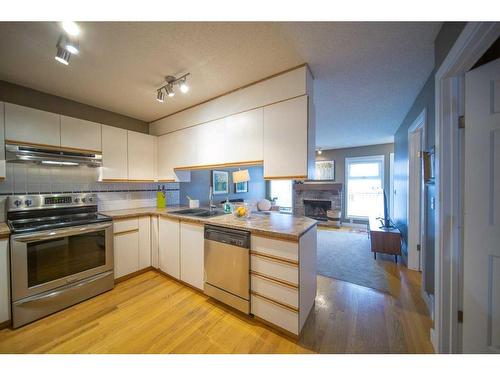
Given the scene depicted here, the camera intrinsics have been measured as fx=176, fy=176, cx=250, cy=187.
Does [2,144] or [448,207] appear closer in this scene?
[448,207]

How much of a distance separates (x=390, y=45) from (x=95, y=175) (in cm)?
363

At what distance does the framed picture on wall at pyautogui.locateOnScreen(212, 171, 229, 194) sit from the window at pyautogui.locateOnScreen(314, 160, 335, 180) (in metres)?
3.37

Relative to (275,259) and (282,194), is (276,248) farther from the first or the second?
(282,194)

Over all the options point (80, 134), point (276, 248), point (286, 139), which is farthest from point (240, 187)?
point (276, 248)

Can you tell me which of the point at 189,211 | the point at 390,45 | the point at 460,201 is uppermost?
the point at 390,45

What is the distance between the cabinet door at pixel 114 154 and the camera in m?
2.39

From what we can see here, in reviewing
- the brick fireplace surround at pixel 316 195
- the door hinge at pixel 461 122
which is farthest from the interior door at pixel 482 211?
the brick fireplace surround at pixel 316 195

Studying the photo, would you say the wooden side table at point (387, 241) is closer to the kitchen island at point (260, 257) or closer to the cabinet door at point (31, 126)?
the kitchen island at point (260, 257)

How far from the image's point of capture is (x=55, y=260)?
1.75 meters

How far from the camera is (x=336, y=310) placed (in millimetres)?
1775

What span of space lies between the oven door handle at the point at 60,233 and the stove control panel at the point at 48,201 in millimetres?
552

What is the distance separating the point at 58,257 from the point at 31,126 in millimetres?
1402
